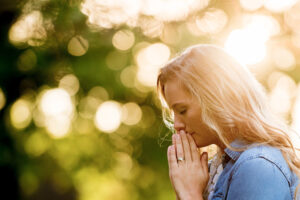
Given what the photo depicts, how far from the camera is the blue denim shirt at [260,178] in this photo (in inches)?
82.5

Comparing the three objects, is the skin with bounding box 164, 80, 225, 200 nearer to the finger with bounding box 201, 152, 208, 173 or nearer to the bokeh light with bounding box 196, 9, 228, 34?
the finger with bounding box 201, 152, 208, 173

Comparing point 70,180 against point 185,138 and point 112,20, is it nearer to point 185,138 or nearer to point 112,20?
point 112,20

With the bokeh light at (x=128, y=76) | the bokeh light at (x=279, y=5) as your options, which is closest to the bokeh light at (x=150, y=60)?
the bokeh light at (x=128, y=76)

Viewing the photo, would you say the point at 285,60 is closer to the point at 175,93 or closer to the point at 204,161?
the point at 204,161

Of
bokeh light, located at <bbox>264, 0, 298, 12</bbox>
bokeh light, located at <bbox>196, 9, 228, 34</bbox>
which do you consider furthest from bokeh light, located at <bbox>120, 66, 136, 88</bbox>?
bokeh light, located at <bbox>264, 0, 298, 12</bbox>

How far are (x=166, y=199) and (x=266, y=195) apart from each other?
863 cm

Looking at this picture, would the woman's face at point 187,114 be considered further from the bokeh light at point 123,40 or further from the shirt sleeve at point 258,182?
the bokeh light at point 123,40

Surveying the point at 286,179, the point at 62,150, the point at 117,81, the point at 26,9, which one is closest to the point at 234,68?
the point at 286,179

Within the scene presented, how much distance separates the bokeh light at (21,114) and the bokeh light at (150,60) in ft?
7.36

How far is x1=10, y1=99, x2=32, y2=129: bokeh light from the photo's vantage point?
27.7 feet

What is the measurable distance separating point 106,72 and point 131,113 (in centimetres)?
Answer: 188

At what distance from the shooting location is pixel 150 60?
29.9ft

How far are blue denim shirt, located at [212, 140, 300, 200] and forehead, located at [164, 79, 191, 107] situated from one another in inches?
19.2

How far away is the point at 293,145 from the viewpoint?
251 centimetres
